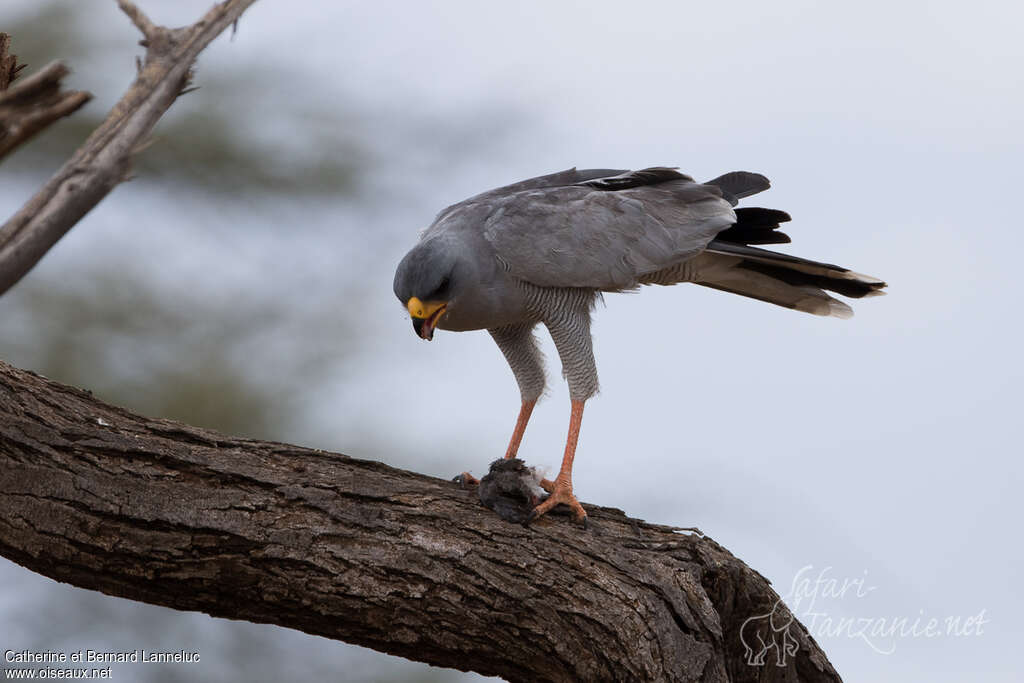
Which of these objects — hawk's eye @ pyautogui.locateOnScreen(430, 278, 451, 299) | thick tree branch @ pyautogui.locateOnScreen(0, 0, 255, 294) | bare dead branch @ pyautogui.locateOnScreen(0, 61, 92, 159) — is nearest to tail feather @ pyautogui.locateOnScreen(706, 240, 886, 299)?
hawk's eye @ pyautogui.locateOnScreen(430, 278, 451, 299)

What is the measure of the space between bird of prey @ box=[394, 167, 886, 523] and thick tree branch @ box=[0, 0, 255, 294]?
1.88 meters

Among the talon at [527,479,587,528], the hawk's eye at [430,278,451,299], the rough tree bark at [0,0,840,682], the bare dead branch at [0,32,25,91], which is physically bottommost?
the rough tree bark at [0,0,840,682]

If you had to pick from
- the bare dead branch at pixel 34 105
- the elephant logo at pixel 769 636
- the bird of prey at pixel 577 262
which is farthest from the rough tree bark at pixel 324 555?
the bare dead branch at pixel 34 105

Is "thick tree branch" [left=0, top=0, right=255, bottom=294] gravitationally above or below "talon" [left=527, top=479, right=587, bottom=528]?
below

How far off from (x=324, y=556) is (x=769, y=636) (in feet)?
5.98

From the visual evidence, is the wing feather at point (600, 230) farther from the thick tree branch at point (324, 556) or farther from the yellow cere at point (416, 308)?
the thick tree branch at point (324, 556)

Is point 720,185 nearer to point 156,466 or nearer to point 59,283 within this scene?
point 156,466

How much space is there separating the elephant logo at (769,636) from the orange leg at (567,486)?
798mm

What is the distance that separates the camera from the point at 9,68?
4.13 meters

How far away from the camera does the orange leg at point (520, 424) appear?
16.7 feet

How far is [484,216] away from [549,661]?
197 cm

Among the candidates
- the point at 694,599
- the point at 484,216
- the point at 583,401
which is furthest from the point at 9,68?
the point at 694,599

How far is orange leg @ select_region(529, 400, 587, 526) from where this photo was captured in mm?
4234

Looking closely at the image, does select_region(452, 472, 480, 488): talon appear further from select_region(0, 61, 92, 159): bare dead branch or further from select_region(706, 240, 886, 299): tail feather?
select_region(0, 61, 92, 159): bare dead branch
